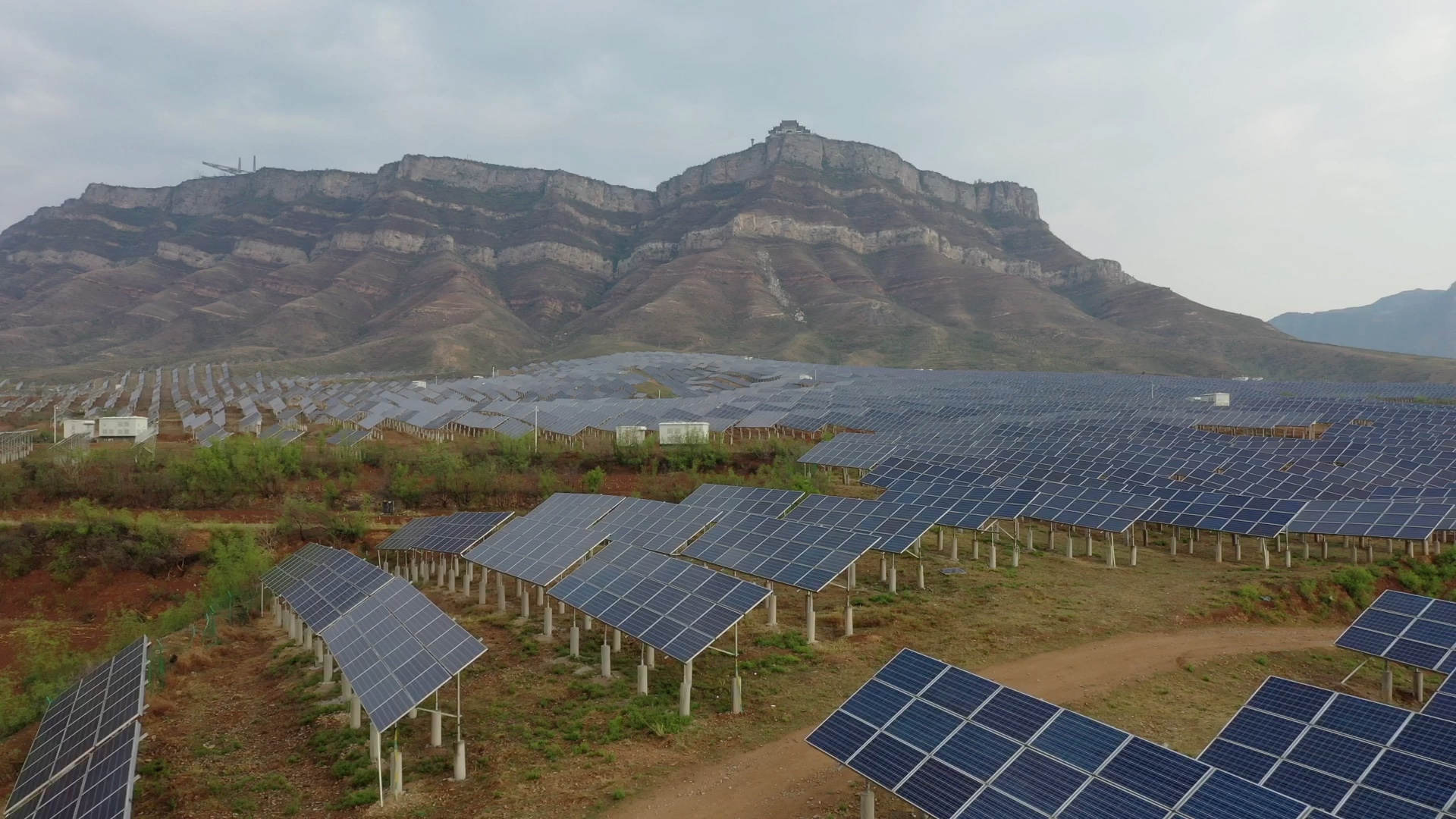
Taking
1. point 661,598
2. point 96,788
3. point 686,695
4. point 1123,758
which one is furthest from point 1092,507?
point 96,788

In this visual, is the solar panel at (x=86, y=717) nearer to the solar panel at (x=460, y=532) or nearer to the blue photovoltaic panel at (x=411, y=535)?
the solar panel at (x=460, y=532)

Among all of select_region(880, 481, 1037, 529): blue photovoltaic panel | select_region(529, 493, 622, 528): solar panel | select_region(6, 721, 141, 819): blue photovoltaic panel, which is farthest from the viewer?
select_region(880, 481, 1037, 529): blue photovoltaic panel

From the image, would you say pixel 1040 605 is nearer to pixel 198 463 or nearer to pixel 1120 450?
pixel 1120 450

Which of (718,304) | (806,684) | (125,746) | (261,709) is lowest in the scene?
(261,709)

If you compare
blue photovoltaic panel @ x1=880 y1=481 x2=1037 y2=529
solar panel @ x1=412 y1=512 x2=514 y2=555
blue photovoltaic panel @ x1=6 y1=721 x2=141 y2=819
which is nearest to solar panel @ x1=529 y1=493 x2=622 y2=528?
solar panel @ x1=412 y1=512 x2=514 y2=555

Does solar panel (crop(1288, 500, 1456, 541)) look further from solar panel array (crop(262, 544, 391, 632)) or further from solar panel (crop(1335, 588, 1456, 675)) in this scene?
solar panel array (crop(262, 544, 391, 632))

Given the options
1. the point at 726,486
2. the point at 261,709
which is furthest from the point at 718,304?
the point at 261,709
